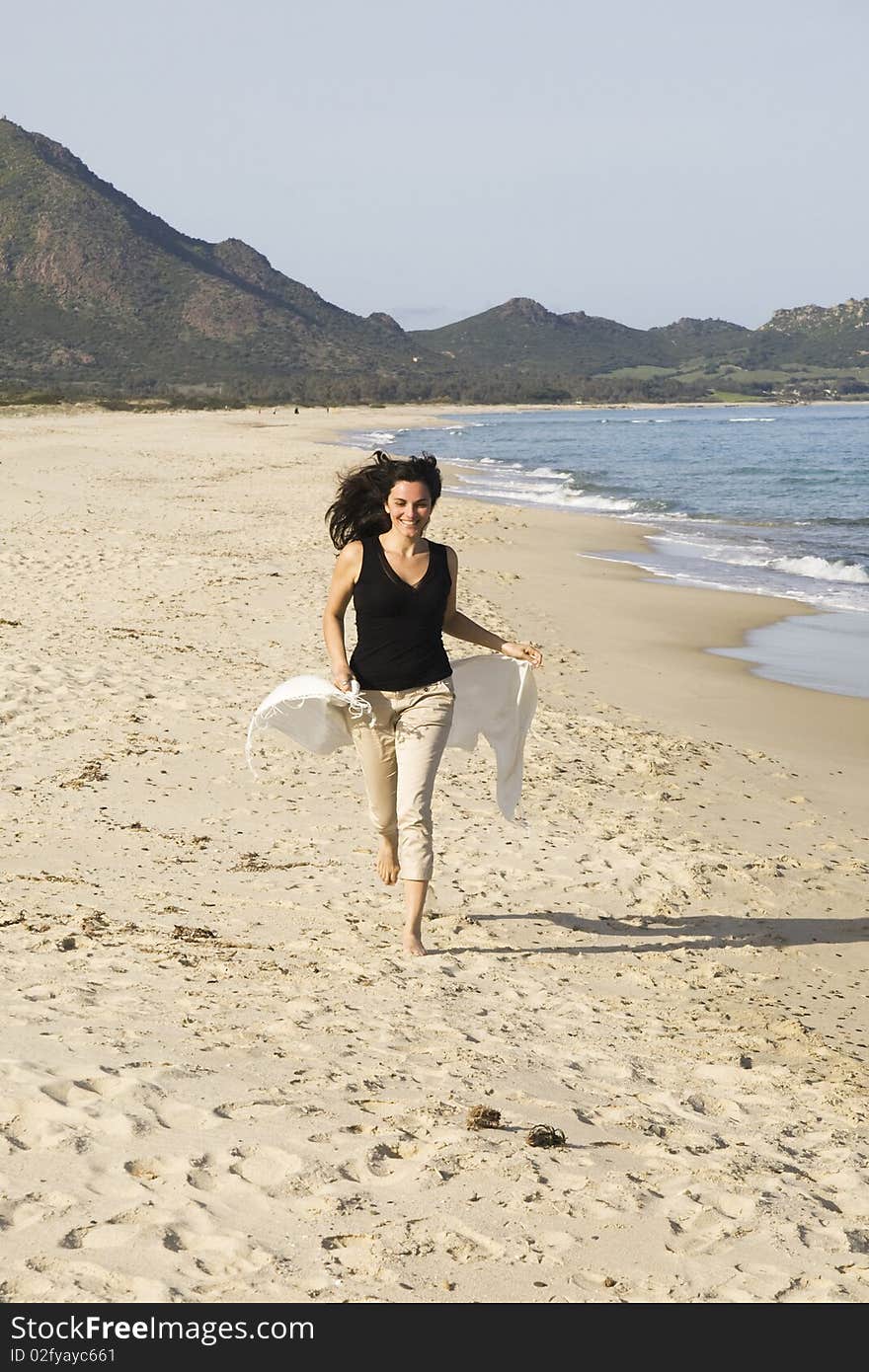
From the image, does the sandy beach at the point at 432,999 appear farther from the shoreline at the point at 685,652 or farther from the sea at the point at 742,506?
the sea at the point at 742,506

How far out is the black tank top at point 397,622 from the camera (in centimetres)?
536

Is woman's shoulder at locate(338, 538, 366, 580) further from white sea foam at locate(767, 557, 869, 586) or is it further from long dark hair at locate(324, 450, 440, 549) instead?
white sea foam at locate(767, 557, 869, 586)

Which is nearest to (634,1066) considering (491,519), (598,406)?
(491,519)

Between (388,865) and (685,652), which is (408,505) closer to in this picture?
(388,865)

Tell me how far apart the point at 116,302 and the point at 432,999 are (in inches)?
6194

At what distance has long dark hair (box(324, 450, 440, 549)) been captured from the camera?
5.34 metres

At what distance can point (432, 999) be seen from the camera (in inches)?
205

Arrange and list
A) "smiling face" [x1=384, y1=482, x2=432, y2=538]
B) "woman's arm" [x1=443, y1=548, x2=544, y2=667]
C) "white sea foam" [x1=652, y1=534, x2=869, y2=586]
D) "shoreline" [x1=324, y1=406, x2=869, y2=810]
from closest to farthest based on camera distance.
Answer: "smiling face" [x1=384, y1=482, x2=432, y2=538] < "woman's arm" [x1=443, y1=548, x2=544, y2=667] < "shoreline" [x1=324, y1=406, x2=869, y2=810] < "white sea foam" [x1=652, y1=534, x2=869, y2=586]

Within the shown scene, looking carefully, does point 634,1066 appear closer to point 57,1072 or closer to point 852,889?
point 57,1072

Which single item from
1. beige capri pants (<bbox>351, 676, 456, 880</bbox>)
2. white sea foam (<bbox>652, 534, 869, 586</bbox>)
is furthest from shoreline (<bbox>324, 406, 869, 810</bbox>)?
beige capri pants (<bbox>351, 676, 456, 880</bbox>)

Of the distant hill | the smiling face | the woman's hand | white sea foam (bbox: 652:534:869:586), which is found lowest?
white sea foam (bbox: 652:534:869:586)

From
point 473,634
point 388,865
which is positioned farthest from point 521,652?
point 388,865

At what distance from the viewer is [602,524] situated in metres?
25.9

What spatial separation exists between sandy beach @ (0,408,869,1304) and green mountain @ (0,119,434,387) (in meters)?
120
